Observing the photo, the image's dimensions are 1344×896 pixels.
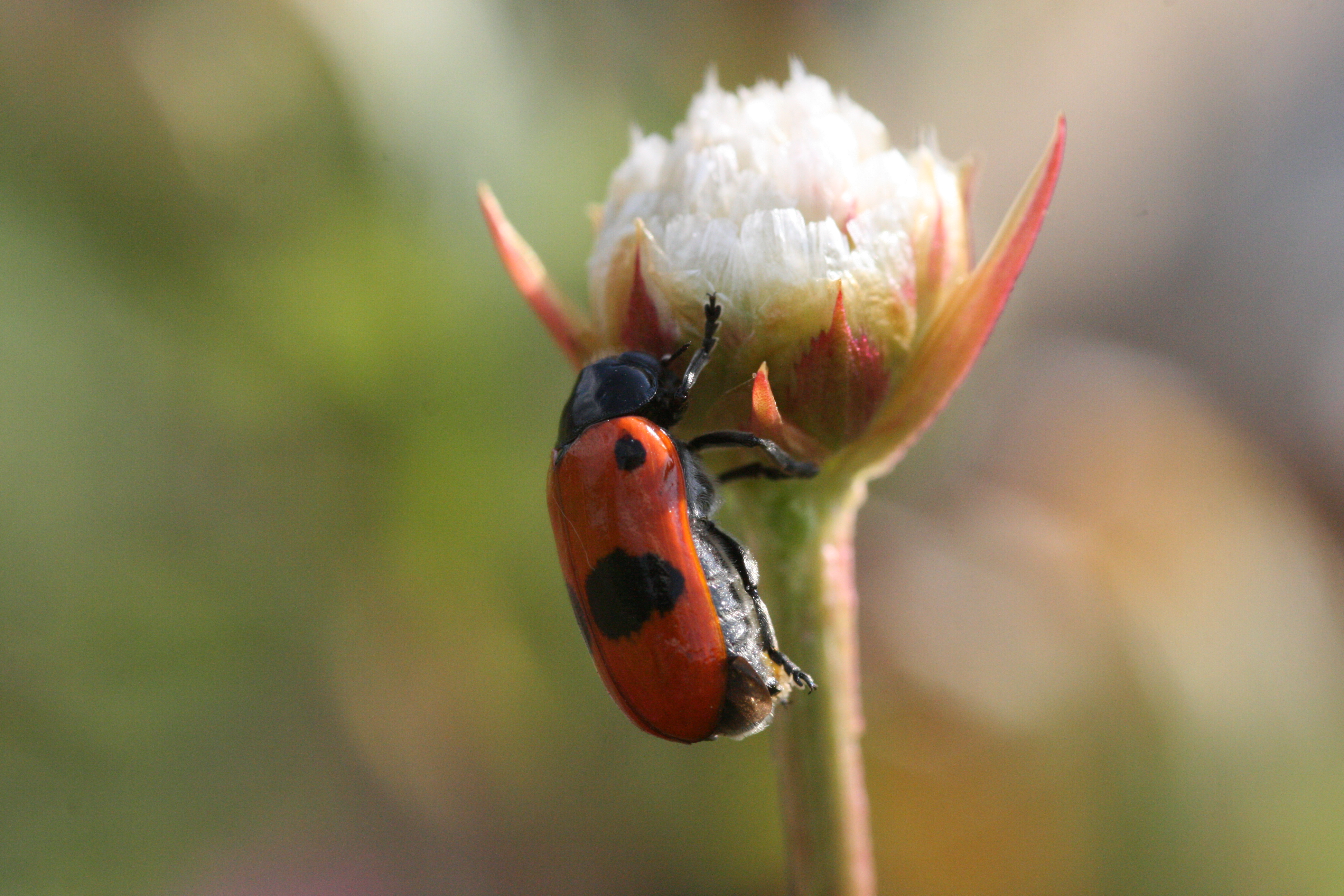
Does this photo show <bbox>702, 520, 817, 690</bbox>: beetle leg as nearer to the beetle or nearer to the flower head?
the beetle

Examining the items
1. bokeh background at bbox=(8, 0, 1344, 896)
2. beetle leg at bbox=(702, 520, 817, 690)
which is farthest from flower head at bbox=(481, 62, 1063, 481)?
bokeh background at bbox=(8, 0, 1344, 896)

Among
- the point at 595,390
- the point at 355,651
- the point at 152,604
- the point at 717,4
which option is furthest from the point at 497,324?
the point at 717,4

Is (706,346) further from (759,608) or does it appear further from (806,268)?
(759,608)

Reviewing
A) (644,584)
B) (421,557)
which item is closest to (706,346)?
(644,584)

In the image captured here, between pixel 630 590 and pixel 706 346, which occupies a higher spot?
pixel 706 346

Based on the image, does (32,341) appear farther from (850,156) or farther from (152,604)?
(850,156)

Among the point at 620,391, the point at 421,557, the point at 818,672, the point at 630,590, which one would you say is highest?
the point at 620,391

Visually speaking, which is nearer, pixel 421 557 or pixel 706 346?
pixel 706 346
